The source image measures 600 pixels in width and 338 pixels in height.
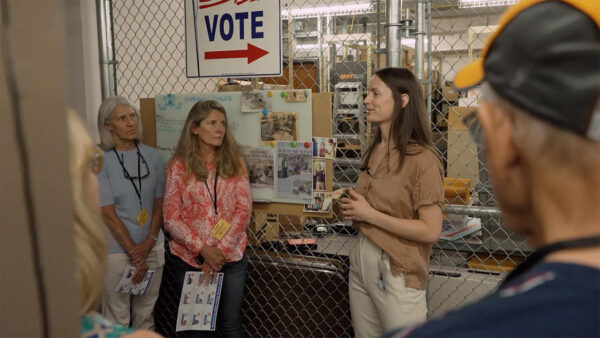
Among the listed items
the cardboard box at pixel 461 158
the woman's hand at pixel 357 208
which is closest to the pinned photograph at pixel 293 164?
the woman's hand at pixel 357 208

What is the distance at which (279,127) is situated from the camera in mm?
2777

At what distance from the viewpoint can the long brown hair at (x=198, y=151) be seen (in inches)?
105

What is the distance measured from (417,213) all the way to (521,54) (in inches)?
65.5

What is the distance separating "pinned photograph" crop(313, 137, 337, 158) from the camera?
2658mm

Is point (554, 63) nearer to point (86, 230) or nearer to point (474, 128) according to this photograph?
point (474, 128)

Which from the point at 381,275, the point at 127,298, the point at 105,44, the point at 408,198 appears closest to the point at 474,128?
the point at 408,198

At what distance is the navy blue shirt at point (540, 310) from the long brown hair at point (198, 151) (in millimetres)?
2237

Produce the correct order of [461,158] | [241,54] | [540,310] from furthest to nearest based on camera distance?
[461,158]
[241,54]
[540,310]

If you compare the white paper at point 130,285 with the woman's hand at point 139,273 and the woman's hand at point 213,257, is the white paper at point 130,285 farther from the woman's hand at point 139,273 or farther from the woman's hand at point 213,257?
the woman's hand at point 213,257

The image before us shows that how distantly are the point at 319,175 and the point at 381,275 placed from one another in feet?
2.37

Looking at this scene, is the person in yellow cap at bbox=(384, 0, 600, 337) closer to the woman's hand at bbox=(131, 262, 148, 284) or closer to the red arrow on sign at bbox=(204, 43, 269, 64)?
the red arrow on sign at bbox=(204, 43, 269, 64)

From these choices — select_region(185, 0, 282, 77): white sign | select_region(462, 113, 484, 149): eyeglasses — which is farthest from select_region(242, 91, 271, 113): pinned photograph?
select_region(462, 113, 484, 149): eyeglasses

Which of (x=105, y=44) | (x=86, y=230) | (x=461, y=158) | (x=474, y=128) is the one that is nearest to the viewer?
(x=86, y=230)

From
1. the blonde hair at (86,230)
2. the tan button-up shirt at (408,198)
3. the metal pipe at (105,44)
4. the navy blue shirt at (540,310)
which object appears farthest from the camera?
the metal pipe at (105,44)
